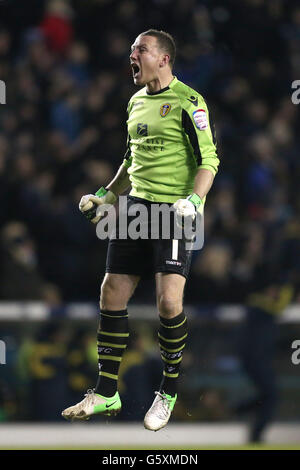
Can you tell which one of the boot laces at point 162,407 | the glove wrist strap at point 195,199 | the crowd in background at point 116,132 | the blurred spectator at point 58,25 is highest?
the blurred spectator at point 58,25

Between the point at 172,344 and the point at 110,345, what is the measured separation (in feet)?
1.32

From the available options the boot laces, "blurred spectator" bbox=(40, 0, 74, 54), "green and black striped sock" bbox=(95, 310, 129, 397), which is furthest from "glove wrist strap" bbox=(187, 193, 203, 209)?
"blurred spectator" bbox=(40, 0, 74, 54)

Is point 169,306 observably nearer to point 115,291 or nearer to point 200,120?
point 115,291

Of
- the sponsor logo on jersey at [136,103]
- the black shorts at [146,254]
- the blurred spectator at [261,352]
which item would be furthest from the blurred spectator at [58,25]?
the black shorts at [146,254]

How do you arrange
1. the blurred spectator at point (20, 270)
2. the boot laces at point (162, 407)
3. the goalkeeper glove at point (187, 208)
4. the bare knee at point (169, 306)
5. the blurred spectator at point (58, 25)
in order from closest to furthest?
the goalkeeper glove at point (187, 208) → the bare knee at point (169, 306) → the boot laces at point (162, 407) → the blurred spectator at point (20, 270) → the blurred spectator at point (58, 25)

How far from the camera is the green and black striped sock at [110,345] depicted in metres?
6.29

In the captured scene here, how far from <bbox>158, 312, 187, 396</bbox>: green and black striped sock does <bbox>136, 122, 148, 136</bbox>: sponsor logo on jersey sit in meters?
1.10

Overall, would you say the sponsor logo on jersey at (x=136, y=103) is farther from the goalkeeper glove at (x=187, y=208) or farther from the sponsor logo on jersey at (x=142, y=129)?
the goalkeeper glove at (x=187, y=208)

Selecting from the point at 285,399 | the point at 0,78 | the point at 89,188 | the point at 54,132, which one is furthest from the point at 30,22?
the point at 285,399

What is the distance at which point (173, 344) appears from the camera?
6184 mm

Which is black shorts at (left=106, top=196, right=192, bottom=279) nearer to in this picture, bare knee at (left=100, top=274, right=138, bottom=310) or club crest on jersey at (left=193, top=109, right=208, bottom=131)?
bare knee at (left=100, top=274, right=138, bottom=310)

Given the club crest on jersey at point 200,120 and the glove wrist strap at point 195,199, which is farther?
the club crest on jersey at point 200,120

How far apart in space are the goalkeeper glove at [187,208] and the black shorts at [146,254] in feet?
0.79

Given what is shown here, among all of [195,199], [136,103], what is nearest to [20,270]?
[136,103]
